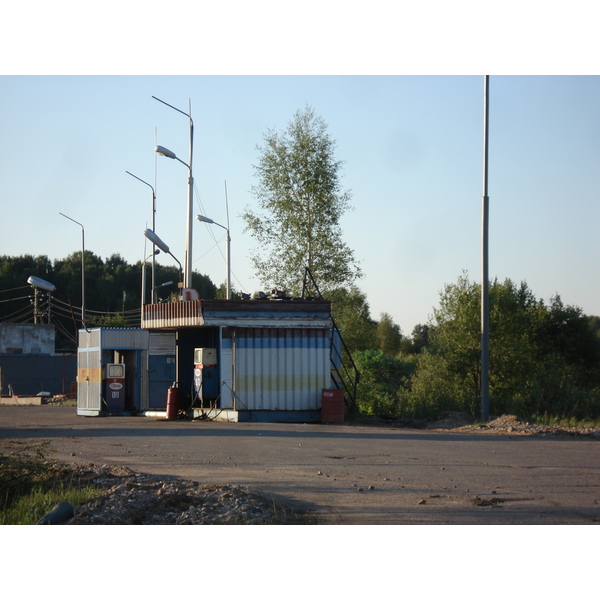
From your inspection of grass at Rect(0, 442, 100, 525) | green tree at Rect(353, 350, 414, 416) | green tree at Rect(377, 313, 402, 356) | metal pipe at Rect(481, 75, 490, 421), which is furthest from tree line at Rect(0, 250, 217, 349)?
grass at Rect(0, 442, 100, 525)

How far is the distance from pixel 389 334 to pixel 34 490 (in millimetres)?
106871

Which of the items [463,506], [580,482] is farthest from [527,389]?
[463,506]

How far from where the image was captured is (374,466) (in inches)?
519

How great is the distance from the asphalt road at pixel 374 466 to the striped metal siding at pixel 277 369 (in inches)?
75.6

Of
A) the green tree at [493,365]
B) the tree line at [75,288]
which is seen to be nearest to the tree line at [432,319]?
the green tree at [493,365]

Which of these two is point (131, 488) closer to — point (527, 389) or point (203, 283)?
point (527, 389)

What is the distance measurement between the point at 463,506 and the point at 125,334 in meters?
21.2

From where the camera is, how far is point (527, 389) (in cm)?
3353

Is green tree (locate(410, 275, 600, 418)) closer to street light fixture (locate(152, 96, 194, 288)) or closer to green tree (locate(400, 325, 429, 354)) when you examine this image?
street light fixture (locate(152, 96, 194, 288))

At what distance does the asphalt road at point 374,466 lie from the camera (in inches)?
354

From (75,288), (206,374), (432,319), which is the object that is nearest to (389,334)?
(75,288)

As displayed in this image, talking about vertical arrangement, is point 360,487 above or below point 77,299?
below

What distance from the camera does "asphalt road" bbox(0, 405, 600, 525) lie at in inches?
354

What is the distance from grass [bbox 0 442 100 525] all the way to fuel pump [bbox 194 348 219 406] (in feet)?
46.5
